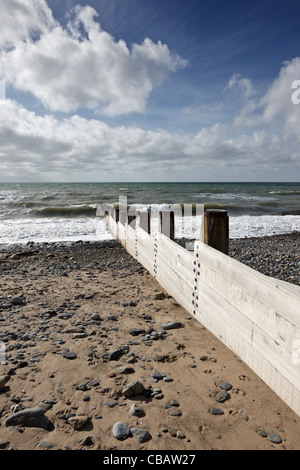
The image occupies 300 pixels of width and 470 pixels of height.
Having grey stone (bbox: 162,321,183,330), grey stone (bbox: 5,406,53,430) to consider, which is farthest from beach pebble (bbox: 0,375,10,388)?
grey stone (bbox: 162,321,183,330)

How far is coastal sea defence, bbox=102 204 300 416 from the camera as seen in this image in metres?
2.18

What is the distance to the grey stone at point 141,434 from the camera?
2064mm

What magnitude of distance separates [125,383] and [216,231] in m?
2.08

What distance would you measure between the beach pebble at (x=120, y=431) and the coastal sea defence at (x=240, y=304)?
1.27m

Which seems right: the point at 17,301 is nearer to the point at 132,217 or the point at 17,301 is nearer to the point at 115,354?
the point at 115,354

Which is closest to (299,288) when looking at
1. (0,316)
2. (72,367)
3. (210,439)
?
(210,439)

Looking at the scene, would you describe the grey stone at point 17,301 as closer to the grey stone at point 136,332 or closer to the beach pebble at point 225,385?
the grey stone at point 136,332

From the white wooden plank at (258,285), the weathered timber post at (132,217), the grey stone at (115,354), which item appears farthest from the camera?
the weathered timber post at (132,217)

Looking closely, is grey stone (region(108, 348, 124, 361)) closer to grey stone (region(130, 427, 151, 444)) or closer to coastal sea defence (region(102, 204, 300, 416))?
grey stone (region(130, 427, 151, 444))

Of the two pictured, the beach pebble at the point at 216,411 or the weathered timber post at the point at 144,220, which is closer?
the beach pebble at the point at 216,411

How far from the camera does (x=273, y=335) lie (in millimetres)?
2338

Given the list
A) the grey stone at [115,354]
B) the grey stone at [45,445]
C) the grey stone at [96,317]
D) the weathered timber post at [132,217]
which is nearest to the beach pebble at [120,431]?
the grey stone at [45,445]

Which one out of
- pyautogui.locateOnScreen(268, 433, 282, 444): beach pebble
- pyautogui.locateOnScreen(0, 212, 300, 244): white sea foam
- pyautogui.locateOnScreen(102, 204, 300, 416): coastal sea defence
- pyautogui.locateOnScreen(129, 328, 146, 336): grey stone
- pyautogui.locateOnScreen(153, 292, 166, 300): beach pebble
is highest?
pyautogui.locateOnScreen(102, 204, 300, 416): coastal sea defence

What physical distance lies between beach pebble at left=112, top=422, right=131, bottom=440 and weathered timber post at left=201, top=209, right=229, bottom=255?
7.46 ft
